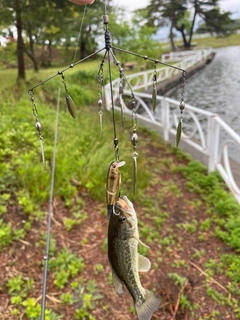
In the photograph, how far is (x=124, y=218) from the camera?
896 millimetres

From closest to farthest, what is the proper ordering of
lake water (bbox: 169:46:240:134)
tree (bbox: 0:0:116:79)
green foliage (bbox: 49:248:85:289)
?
green foliage (bbox: 49:248:85:289) < tree (bbox: 0:0:116:79) < lake water (bbox: 169:46:240:134)

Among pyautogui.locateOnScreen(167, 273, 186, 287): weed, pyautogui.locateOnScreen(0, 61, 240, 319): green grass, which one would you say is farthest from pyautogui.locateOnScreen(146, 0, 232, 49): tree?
pyautogui.locateOnScreen(167, 273, 186, 287): weed

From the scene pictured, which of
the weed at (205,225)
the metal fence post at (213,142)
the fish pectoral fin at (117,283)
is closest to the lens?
the fish pectoral fin at (117,283)

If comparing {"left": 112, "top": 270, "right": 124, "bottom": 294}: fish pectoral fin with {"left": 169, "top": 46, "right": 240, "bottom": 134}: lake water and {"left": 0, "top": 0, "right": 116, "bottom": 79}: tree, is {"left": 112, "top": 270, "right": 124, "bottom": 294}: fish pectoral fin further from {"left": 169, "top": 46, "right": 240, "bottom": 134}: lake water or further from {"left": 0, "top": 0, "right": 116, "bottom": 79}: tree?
{"left": 169, "top": 46, "right": 240, "bottom": 134}: lake water

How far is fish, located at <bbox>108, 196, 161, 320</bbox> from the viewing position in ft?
2.97

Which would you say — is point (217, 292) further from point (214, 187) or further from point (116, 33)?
point (116, 33)

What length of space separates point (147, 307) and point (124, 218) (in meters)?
0.40

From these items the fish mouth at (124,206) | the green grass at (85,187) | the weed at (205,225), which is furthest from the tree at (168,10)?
the fish mouth at (124,206)

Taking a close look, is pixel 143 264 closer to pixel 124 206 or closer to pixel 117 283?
pixel 117 283

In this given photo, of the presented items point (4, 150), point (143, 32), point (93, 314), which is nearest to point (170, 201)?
point (93, 314)

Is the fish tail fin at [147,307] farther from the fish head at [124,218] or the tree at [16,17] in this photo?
the tree at [16,17]

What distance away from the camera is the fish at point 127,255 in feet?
2.97

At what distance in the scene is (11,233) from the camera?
256 cm

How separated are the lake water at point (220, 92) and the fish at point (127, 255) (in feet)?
20.3
